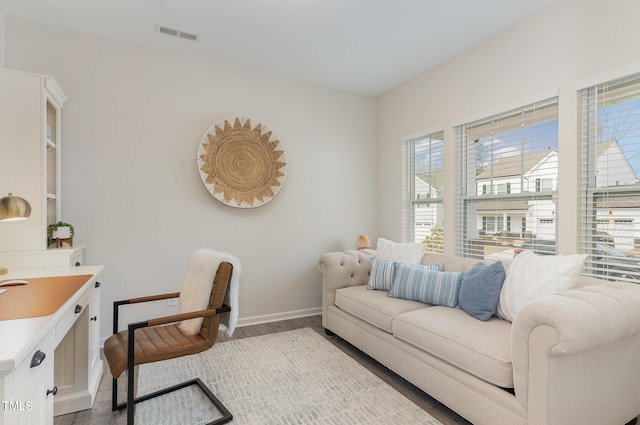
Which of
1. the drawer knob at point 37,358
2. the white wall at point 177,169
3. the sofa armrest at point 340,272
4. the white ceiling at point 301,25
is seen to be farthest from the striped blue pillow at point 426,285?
the drawer knob at point 37,358

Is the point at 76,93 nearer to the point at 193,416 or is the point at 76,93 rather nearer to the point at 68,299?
the point at 68,299

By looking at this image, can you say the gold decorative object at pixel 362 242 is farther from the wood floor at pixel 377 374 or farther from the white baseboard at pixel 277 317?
the wood floor at pixel 377 374

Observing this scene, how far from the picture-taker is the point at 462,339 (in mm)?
1900

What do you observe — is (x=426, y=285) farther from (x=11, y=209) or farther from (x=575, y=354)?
(x=11, y=209)

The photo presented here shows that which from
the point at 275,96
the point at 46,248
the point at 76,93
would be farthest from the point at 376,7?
the point at 46,248

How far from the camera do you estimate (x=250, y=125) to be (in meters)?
3.60

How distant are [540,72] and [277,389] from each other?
3.04 metres

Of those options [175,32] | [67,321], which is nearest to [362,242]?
[175,32]

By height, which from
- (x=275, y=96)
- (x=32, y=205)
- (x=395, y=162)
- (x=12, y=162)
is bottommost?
(x=32, y=205)

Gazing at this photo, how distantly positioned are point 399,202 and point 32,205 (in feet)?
11.3

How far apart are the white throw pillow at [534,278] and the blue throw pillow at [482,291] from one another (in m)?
0.04

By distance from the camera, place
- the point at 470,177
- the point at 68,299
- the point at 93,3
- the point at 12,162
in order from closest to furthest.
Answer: the point at 68,299
the point at 12,162
the point at 93,3
the point at 470,177

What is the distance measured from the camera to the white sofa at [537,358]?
4.84 feet

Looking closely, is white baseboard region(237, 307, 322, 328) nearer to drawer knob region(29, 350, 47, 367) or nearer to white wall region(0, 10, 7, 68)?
drawer knob region(29, 350, 47, 367)
